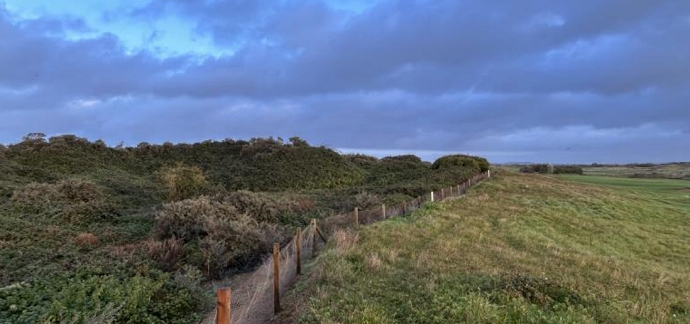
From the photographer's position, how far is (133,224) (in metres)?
15.4

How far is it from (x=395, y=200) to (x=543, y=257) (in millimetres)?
10326

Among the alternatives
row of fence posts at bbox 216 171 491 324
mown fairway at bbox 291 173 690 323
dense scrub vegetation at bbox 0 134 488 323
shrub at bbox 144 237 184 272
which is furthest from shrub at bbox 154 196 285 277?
mown fairway at bbox 291 173 690 323

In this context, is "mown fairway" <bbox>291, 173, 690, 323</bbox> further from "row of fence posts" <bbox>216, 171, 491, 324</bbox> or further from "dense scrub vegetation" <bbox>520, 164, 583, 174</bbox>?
"dense scrub vegetation" <bbox>520, 164, 583, 174</bbox>

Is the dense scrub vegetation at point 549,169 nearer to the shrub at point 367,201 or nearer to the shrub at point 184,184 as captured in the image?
the shrub at point 367,201

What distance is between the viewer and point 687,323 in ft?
23.9

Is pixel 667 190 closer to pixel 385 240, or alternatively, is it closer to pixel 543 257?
pixel 543 257

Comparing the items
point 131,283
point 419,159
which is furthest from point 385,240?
point 419,159

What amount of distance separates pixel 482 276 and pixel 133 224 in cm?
1162

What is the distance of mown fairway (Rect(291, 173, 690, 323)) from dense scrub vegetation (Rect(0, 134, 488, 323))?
2.59 meters

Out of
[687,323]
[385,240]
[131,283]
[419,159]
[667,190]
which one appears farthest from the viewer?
[419,159]

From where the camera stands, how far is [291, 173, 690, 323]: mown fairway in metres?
6.52

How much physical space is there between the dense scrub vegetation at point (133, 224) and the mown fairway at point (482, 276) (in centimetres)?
259

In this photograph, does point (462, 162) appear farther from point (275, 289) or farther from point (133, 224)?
point (275, 289)

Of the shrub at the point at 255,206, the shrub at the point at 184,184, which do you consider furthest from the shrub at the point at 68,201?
the shrub at the point at 255,206
